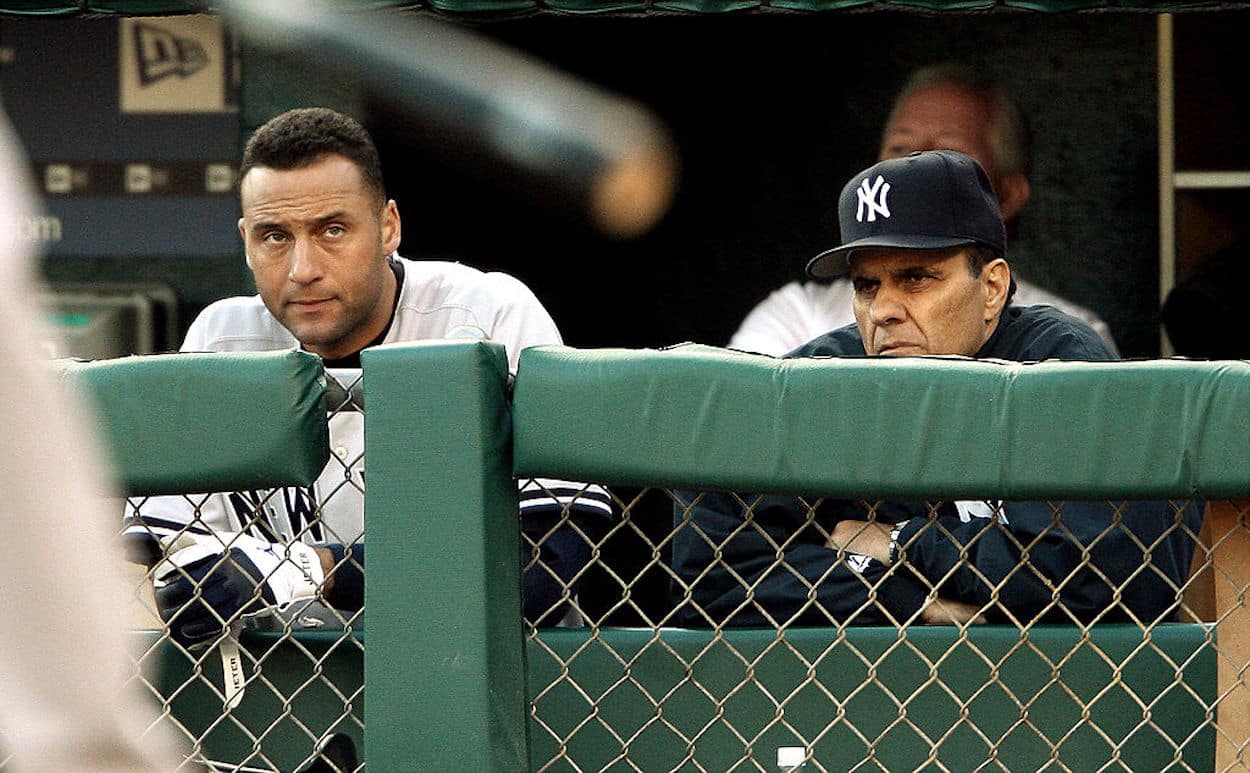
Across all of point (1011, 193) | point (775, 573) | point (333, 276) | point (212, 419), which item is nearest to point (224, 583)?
point (212, 419)

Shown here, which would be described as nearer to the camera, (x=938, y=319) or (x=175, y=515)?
(x=175, y=515)

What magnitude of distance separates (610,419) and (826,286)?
2.84 metres

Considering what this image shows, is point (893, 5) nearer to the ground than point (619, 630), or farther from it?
farther from it

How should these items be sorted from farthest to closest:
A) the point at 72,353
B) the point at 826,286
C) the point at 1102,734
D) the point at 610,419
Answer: the point at 72,353 < the point at 826,286 < the point at 1102,734 < the point at 610,419

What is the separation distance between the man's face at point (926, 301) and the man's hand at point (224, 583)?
1.26 m

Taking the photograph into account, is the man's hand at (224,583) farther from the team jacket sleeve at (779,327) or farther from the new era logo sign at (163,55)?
the new era logo sign at (163,55)

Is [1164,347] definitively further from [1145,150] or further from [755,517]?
[755,517]

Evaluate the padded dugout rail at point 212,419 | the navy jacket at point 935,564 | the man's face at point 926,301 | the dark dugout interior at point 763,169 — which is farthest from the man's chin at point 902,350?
the dark dugout interior at point 763,169

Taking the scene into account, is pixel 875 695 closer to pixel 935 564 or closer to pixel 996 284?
pixel 935 564

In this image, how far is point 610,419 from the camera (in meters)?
2.23

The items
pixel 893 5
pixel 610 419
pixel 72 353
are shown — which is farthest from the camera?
pixel 72 353

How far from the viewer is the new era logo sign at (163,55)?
5.55 m

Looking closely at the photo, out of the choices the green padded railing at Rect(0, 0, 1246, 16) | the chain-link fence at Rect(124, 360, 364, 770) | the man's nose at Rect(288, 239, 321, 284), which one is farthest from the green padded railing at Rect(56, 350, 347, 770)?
the green padded railing at Rect(0, 0, 1246, 16)

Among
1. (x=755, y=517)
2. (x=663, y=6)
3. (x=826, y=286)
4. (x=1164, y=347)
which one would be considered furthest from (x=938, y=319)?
(x=1164, y=347)
